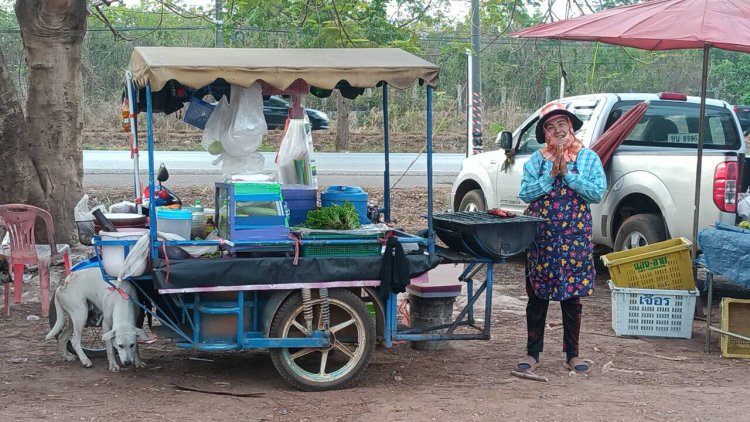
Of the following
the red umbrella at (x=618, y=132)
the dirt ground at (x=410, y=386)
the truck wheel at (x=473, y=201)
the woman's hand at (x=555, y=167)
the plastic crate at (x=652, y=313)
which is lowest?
the dirt ground at (x=410, y=386)

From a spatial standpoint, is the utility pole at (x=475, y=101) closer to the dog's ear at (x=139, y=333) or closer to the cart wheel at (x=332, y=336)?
the cart wheel at (x=332, y=336)

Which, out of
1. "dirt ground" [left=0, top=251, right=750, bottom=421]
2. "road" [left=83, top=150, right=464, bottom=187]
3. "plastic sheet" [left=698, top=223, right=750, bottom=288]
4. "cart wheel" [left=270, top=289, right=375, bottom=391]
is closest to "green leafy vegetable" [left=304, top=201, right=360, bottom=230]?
"cart wheel" [left=270, top=289, right=375, bottom=391]

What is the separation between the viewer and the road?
16.5 m

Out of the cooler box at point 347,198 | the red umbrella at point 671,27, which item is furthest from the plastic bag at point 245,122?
the red umbrella at point 671,27

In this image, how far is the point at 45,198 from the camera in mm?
9344

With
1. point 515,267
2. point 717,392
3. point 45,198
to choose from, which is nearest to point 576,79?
point 515,267

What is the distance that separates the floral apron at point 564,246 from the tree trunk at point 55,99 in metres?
5.67

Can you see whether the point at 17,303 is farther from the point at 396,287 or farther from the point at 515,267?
the point at 515,267

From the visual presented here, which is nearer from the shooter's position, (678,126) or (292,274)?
(292,274)

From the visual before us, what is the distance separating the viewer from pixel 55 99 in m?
9.34

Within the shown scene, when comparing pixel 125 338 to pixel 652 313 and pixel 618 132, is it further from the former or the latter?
pixel 618 132

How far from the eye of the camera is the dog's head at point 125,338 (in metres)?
5.68

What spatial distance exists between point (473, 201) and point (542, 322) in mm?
5155

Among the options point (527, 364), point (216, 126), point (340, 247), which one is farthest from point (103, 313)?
point (527, 364)
